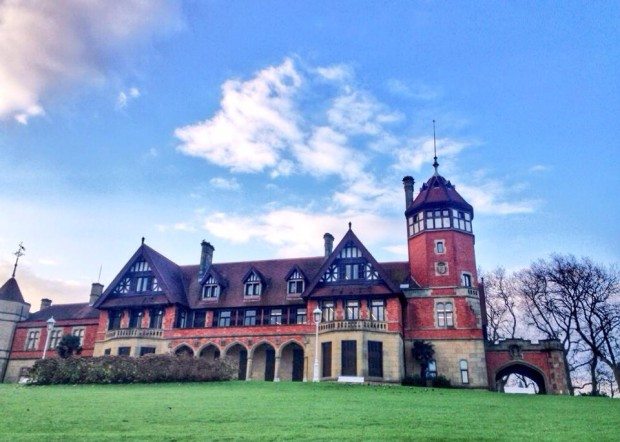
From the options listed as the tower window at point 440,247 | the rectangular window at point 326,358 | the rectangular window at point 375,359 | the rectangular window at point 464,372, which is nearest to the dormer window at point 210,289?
the rectangular window at point 326,358

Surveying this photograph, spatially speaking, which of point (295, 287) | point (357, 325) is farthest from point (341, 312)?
point (295, 287)

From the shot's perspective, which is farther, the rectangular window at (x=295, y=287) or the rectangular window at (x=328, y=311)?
the rectangular window at (x=295, y=287)

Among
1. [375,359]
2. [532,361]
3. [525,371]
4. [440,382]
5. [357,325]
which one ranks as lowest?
[440,382]

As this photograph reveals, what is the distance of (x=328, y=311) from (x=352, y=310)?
1.73 meters

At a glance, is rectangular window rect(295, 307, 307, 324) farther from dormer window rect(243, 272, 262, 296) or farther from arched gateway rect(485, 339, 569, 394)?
arched gateway rect(485, 339, 569, 394)

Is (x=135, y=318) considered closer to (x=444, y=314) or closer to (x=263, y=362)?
(x=263, y=362)

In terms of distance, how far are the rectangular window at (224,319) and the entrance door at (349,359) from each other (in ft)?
35.6

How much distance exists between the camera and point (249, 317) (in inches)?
1608

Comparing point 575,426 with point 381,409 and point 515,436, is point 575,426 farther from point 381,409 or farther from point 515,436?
point 381,409

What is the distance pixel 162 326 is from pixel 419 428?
33.1 m

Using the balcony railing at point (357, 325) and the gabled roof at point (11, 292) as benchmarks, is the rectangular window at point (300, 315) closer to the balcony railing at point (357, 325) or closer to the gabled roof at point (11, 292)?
the balcony railing at point (357, 325)

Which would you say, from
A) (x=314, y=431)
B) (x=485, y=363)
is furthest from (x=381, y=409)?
(x=485, y=363)

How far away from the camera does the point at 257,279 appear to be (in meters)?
42.0

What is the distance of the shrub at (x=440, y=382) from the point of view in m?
34.9
